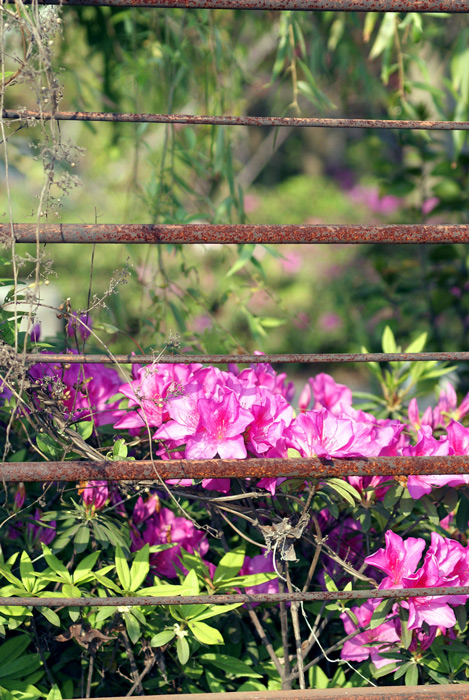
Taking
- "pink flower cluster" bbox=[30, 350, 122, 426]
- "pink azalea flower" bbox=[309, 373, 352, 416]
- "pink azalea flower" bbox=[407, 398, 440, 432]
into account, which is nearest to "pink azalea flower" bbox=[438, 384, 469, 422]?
"pink azalea flower" bbox=[407, 398, 440, 432]

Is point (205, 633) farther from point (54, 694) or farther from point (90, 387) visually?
point (90, 387)

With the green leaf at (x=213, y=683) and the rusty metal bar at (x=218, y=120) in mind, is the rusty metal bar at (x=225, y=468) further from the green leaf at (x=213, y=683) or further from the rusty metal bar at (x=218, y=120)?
the rusty metal bar at (x=218, y=120)

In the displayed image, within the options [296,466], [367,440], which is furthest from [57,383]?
[367,440]

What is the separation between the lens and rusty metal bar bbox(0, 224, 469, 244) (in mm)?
972

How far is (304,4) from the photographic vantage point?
99 cm

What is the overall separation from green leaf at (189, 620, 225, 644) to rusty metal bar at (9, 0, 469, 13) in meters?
0.88

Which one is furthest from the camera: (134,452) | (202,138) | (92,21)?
(202,138)

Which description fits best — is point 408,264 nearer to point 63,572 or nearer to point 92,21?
point 92,21

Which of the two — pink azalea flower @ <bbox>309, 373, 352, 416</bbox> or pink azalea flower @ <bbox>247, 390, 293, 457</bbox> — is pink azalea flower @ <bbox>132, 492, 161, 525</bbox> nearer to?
pink azalea flower @ <bbox>247, 390, 293, 457</bbox>

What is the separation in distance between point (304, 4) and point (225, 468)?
2.22 feet

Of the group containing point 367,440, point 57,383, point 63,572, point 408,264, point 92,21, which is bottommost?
point 408,264

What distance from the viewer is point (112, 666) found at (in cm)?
105

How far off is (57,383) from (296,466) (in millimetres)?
357

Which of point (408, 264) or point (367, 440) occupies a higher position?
point (367, 440)
